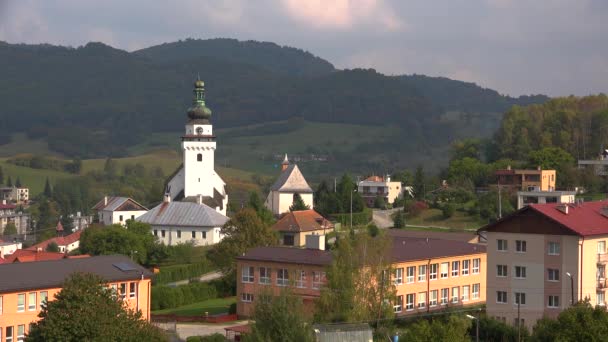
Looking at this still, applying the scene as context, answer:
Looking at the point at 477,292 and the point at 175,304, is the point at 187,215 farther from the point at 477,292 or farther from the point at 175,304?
the point at 477,292

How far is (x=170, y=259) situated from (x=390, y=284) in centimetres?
3614

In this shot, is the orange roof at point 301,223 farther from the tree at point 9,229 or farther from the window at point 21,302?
the tree at point 9,229

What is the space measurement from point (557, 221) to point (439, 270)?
11503mm

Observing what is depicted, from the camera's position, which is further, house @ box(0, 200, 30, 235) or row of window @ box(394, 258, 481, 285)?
house @ box(0, 200, 30, 235)

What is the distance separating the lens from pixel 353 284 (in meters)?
46.9

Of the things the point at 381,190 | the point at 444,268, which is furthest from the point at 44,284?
the point at 381,190

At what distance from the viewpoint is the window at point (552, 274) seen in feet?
153

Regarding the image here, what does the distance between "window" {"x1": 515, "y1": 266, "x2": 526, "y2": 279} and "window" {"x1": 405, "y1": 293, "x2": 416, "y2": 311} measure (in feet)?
26.9

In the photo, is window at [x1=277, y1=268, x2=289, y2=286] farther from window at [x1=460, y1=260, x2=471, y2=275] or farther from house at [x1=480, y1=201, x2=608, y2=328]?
house at [x1=480, y1=201, x2=608, y2=328]

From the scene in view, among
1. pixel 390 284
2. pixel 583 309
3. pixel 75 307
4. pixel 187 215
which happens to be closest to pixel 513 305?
pixel 390 284

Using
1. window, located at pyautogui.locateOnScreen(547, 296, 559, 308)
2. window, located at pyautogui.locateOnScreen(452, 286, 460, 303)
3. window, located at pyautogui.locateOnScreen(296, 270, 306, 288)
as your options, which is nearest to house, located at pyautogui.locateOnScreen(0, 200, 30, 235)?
window, located at pyautogui.locateOnScreen(452, 286, 460, 303)

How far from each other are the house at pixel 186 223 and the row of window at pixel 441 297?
36.3 metres

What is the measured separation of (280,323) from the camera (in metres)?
35.7

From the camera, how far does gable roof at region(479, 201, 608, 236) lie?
4650 centimetres
